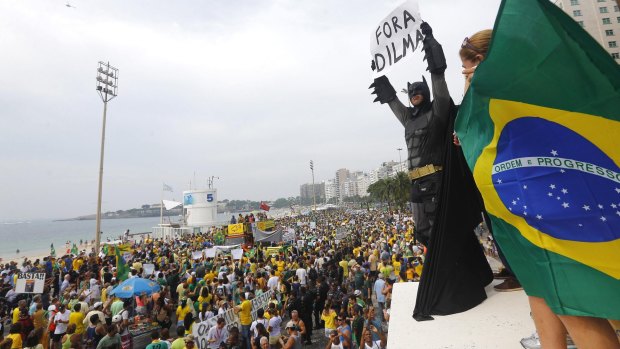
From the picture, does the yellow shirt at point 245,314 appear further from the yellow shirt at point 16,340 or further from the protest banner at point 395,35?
the protest banner at point 395,35

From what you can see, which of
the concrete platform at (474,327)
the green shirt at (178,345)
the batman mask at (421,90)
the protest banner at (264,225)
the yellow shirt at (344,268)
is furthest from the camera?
the protest banner at (264,225)

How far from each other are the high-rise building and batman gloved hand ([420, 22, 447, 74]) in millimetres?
65941

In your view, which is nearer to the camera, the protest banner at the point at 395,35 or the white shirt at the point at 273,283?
the protest banner at the point at 395,35

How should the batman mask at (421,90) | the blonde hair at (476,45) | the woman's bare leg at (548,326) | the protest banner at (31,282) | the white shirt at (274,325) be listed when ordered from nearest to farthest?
the woman's bare leg at (548,326)
the blonde hair at (476,45)
the batman mask at (421,90)
the white shirt at (274,325)
the protest banner at (31,282)

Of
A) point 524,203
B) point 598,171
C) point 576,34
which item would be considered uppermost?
point 576,34

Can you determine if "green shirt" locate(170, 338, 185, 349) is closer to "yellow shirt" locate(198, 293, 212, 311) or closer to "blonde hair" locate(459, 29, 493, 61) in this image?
"yellow shirt" locate(198, 293, 212, 311)

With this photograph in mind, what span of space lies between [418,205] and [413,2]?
2307 millimetres

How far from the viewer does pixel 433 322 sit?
2.82 metres

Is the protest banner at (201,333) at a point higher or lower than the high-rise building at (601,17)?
lower

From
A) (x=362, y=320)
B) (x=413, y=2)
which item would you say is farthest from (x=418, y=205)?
(x=362, y=320)

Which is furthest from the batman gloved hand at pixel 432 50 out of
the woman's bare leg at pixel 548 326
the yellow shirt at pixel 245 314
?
the yellow shirt at pixel 245 314

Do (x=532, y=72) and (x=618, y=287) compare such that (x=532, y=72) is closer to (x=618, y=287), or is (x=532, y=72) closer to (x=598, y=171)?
(x=598, y=171)

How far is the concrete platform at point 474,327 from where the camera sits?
245cm

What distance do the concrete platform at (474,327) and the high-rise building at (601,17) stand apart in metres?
66.9
